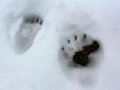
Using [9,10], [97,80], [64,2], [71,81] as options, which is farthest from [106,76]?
[9,10]

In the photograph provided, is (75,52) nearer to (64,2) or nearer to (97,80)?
(97,80)

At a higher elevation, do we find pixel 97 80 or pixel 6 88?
pixel 97 80

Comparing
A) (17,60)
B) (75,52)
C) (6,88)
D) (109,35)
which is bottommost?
(6,88)

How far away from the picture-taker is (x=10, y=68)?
1.56m

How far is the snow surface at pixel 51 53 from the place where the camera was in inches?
57.4

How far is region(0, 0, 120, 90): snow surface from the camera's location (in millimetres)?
1457

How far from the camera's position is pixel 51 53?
155 centimetres

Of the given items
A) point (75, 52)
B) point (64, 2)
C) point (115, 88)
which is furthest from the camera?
point (64, 2)

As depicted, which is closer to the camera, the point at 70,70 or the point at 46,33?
the point at 70,70

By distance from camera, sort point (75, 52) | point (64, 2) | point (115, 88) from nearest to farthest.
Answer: point (115, 88) < point (75, 52) < point (64, 2)

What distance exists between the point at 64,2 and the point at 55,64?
1.29ft

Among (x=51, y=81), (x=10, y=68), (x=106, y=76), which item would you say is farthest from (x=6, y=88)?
(x=106, y=76)

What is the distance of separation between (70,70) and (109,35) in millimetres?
264

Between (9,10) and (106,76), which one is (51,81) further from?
(9,10)
